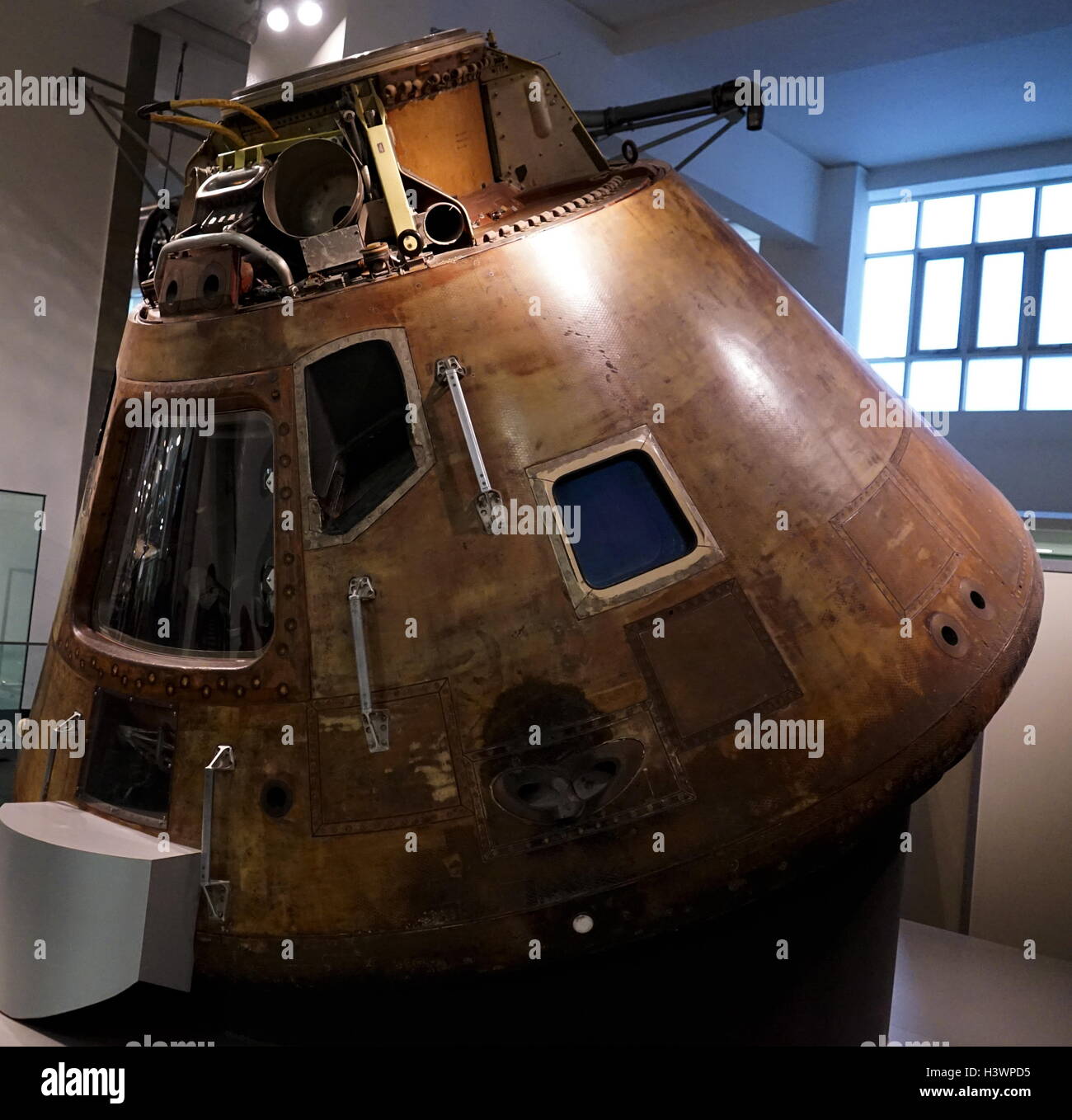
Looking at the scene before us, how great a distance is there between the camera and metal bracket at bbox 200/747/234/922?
2.34 meters

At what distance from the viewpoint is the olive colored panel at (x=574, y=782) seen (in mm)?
2166

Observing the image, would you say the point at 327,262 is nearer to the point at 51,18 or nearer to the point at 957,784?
the point at 957,784

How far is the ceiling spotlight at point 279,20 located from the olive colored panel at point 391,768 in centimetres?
292

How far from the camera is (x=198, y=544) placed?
2.63 m

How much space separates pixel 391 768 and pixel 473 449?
0.66 metres

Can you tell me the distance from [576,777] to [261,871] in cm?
68

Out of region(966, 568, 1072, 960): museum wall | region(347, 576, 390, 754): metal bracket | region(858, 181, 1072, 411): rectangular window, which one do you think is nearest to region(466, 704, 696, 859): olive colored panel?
region(347, 576, 390, 754): metal bracket

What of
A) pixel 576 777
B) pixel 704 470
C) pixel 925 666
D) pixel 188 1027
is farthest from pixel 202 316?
pixel 925 666

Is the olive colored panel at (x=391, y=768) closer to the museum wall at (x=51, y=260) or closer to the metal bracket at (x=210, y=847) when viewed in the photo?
the metal bracket at (x=210, y=847)

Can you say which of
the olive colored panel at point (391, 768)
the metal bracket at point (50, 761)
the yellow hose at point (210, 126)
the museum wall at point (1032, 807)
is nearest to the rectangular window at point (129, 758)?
the metal bracket at point (50, 761)

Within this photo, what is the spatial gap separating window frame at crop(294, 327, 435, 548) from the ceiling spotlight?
2233 millimetres

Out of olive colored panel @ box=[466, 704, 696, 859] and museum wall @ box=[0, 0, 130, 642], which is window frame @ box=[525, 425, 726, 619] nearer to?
olive colored panel @ box=[466, 704, 696, 859]

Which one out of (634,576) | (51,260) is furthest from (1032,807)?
(51,260)

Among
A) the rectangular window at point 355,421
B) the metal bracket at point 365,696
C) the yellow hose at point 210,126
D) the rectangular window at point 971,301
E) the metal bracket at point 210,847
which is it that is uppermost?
the rectangular window at point 971,301
